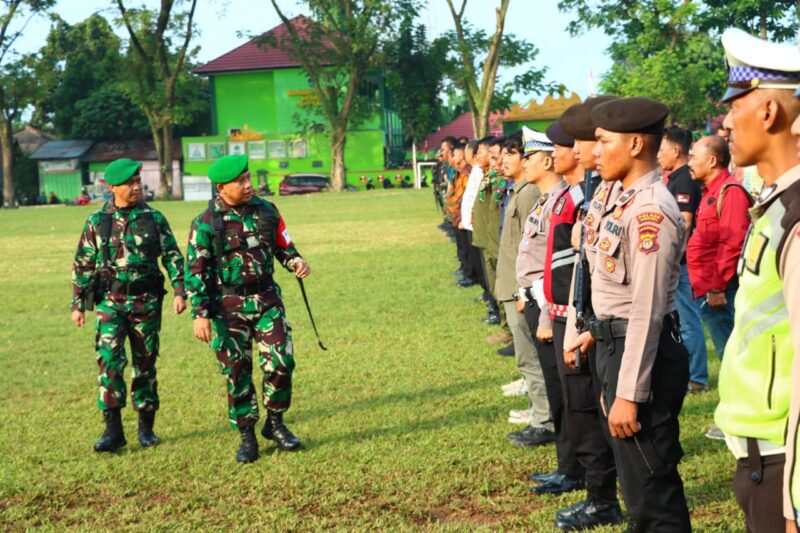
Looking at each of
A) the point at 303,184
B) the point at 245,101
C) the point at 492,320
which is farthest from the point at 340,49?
the point at 492,320

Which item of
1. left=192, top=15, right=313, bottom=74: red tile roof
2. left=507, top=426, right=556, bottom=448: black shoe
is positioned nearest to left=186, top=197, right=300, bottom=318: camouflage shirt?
left=507, top=426, right=556, bottom=448: black shoe

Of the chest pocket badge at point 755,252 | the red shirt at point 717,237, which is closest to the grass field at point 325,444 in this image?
the red shirt at point 717,237

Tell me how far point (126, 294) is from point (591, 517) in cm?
371

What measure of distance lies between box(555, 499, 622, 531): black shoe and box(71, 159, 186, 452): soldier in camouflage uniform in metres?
3.22

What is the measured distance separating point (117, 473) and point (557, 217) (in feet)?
10.8

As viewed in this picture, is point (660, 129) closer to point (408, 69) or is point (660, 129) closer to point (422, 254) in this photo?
point (422, 254)

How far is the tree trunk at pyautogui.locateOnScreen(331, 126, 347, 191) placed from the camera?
5841 centimetres

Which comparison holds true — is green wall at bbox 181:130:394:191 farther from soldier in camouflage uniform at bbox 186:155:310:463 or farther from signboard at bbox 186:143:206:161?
soldier in camouflage uniform at bbox 186:155:310:463

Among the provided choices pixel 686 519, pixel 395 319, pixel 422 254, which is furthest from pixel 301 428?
pixel 422 254

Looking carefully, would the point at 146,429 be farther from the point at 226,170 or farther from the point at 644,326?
the point at 644,326

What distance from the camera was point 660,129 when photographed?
403 centimetres

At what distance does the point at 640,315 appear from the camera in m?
3.79

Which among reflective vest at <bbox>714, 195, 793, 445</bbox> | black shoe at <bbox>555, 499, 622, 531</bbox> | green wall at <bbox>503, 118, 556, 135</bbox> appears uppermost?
green wall at <bbox>503, 118, 556, 135</bbox>

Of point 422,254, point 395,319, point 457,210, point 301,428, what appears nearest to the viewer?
point 301,428
